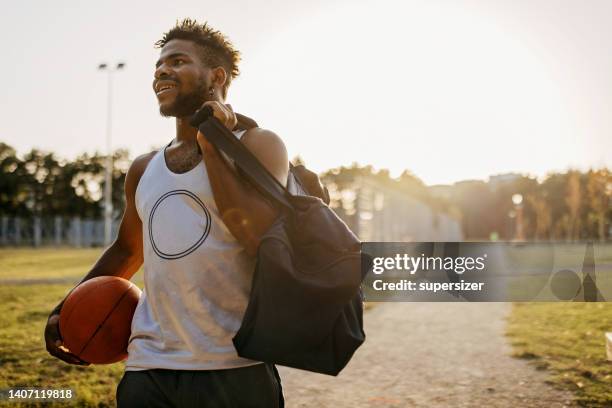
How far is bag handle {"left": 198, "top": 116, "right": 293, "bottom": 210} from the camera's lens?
1.98 m

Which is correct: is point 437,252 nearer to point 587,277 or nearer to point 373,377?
point 373,377

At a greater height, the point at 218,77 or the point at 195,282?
the point at 218,77

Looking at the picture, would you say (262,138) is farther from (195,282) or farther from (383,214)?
(383,214)

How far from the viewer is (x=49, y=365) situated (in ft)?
21.3

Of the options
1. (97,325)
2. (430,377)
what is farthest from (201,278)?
(430,377)

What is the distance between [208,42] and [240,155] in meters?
0.68

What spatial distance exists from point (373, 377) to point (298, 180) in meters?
4.66

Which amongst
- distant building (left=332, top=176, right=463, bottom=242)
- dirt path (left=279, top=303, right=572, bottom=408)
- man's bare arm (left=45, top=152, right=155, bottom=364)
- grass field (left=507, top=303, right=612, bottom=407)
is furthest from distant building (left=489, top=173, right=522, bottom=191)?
man's bare arm (left=45, top=152, right=155, bottom=364)

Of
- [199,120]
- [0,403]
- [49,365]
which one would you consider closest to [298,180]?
[199,120]

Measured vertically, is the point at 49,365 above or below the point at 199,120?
below

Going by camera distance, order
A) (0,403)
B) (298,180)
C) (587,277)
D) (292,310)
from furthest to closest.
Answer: (587,277), (0,403), (298,180), (292,310)

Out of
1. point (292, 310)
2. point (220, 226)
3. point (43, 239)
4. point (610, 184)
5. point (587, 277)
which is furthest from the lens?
point (43, 239)

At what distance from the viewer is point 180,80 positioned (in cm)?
232

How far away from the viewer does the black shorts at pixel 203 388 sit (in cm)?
207
